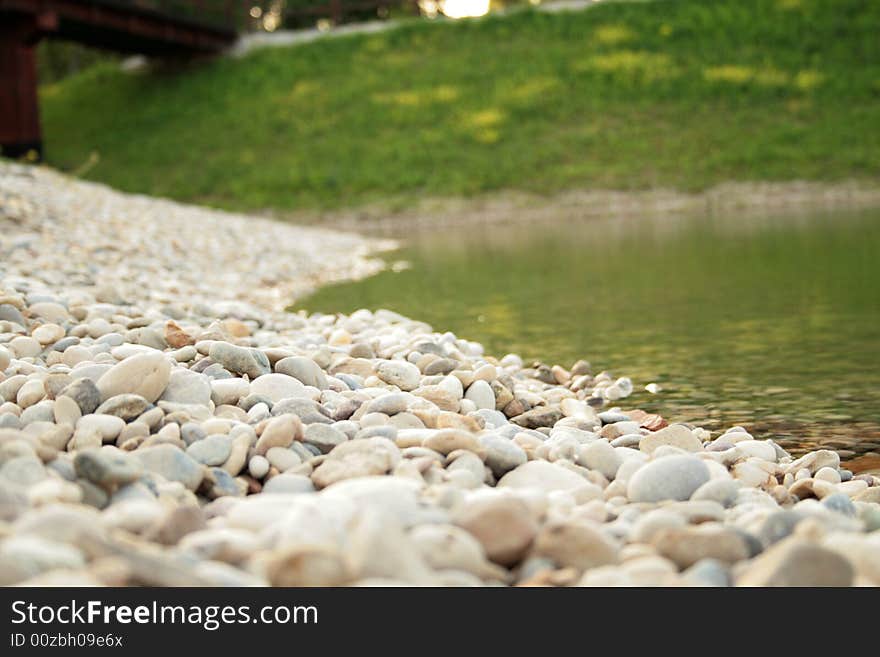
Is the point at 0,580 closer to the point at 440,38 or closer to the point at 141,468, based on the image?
the point at 141,468

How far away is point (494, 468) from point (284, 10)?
33.2 meters

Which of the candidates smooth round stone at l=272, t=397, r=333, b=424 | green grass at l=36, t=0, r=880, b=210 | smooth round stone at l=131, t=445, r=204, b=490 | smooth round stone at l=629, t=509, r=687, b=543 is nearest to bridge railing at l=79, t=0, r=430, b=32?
green grass at l=36, t=0, r=880, b=210

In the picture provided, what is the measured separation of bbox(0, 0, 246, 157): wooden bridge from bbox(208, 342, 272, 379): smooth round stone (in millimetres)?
18310

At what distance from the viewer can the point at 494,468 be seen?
9.83ft

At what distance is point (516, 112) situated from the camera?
2472cm

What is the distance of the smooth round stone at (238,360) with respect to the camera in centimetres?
386

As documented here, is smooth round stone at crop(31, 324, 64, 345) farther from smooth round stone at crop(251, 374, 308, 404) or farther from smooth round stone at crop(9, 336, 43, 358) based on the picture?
smooth round stone at crop(251, 374, 308, 404)

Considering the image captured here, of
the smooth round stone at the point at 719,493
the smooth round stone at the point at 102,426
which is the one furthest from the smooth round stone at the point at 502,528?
the smooth round stone at the point at 102,426

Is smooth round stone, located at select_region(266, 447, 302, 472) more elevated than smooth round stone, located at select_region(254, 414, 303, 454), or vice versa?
smooth round stone, located at select_region(254, 414, 303, 454)

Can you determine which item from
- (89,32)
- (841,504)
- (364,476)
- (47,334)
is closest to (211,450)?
(364,476)

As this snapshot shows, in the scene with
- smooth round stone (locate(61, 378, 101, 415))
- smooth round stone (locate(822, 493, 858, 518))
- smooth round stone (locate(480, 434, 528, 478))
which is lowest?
smooth round stone (locate(822, 493, 858, 518))

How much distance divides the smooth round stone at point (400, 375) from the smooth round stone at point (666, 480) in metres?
1.56

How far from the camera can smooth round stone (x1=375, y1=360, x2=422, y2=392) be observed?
167 inches
